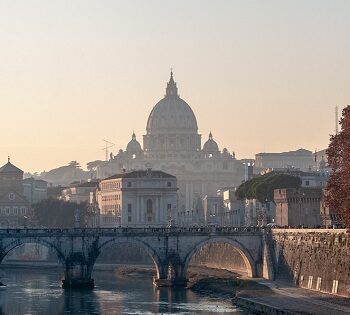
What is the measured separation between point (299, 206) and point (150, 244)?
29125 millimetres

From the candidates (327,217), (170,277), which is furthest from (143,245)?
(327,217)

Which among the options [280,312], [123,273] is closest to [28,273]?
[123,273]

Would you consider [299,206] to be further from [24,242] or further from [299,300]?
[299,300]

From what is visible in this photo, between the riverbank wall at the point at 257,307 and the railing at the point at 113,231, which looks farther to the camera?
the railing at the point at 113,231

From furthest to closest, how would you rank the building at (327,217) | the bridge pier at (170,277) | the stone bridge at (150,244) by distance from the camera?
the building at (327,217) < the stone bridge at (150,244) < the bridge pier at (170,277)

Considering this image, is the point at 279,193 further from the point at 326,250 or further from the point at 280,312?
the point at 280,312

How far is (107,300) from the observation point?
131 meters

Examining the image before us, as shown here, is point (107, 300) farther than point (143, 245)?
No

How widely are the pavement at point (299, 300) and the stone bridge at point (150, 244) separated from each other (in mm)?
14184

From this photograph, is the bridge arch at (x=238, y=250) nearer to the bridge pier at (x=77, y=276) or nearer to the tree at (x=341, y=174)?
the bridge pier at (x=77, y=276)

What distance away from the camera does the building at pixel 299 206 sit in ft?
554

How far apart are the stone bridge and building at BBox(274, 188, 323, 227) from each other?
18678mm

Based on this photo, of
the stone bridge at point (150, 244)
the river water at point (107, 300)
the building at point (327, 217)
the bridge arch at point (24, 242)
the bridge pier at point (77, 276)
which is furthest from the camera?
the building at point (327, 217)

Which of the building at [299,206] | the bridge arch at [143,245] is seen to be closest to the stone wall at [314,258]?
the bridge arch at [143,245]
